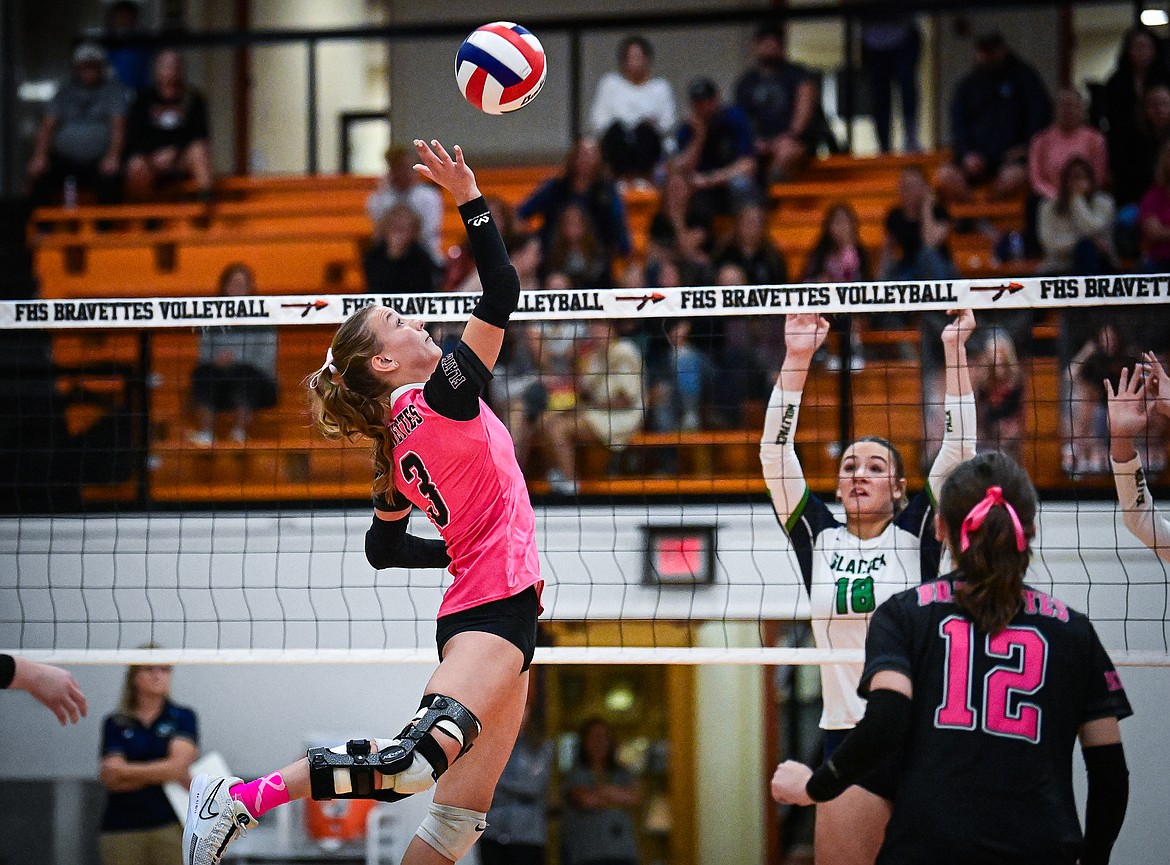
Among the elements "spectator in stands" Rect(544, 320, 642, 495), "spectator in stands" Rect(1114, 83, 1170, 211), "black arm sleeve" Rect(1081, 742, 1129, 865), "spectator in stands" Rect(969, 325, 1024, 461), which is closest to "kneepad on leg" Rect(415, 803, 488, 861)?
"black arm sleeve" Rect(1081, 742, 1129, 865)

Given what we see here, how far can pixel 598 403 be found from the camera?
27.4 ft

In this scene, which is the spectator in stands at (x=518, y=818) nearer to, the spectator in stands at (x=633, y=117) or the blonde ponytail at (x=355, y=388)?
the blonde ponytail at (x=355, y=388)

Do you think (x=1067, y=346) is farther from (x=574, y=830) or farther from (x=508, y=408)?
(x=574, y=830)

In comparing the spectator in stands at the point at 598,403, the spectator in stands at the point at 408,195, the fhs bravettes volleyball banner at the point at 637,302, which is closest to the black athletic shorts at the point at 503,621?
the fhs bravettes volleyball banner at the point at 637,302

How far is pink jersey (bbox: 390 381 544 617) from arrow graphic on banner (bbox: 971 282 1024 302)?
78.4 inches

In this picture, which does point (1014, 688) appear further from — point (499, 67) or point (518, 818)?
point (518, 818)

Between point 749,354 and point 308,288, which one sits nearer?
point 749,354

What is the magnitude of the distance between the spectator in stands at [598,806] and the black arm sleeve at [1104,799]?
17.4ft

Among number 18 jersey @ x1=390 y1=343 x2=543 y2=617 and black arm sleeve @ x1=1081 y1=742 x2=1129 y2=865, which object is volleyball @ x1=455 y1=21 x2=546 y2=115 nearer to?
number 18 jersey @ x1=390 y1=343 x2=543 y2=617

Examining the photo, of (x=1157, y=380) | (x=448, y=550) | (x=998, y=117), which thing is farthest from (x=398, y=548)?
(x=998, y=117)

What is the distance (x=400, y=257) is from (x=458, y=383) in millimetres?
5276

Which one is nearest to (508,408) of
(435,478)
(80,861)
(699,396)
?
(699,396)

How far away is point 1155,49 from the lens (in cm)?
991

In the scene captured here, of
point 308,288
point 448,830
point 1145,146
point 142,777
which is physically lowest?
point 142,777
